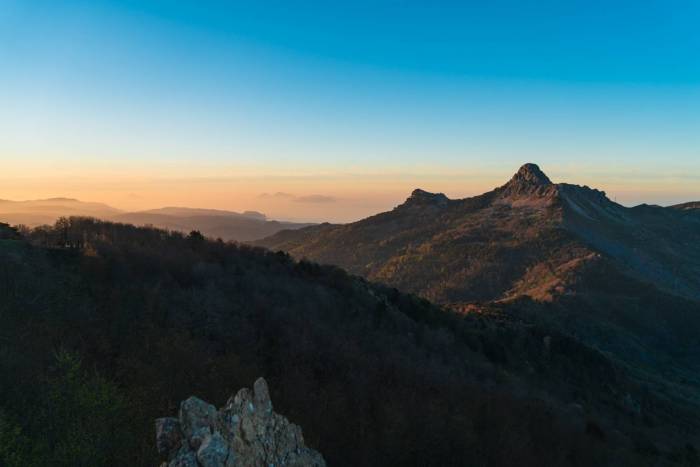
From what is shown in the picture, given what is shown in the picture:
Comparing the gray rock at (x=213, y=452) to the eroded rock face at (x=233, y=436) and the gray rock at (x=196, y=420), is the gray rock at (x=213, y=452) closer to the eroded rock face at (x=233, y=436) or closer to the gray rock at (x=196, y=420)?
the eroded rock face at (x=233, y=436)

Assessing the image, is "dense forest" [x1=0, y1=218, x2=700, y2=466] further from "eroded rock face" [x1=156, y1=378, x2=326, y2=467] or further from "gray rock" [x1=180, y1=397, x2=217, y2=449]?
"gray rock" [x1=180, y1=397, x2=217, y2=449]

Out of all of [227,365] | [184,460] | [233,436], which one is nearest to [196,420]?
[184,460]

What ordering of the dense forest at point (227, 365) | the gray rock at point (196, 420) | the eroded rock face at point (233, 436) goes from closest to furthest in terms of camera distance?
the eroded rock face at point (233, 436) < the gray rock at point (196, 420) < the dense forest at point (227, 365)

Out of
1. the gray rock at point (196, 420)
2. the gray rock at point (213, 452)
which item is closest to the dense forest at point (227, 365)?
the gray rock at point (196, 420)

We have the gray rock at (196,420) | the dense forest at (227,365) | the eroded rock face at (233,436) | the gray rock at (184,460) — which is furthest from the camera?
the dense forest at (227,365)

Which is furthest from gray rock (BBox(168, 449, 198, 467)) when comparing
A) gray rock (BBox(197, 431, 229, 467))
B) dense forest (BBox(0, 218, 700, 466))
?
dense forest (BBox(0, 218, 700, 466))

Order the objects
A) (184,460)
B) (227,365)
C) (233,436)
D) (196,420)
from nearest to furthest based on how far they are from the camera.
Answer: (184,460), (196,420), (233,436), (227,365)

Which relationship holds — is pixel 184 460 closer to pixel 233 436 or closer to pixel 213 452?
pixel 213 452
